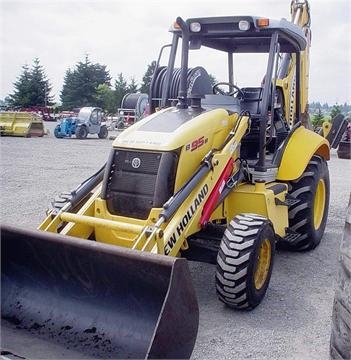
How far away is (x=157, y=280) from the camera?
3.09 metres

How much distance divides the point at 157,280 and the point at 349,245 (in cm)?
114

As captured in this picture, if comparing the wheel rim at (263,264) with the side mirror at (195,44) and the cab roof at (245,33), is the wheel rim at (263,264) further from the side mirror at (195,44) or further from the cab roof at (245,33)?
the side mirror at (195,44)

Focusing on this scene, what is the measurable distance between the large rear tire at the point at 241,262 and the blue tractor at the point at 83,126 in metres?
20.5

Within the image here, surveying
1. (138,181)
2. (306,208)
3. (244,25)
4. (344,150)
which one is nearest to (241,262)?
(138,181)

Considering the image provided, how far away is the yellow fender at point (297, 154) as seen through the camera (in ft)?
16.8

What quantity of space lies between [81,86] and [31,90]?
5724 millimetres

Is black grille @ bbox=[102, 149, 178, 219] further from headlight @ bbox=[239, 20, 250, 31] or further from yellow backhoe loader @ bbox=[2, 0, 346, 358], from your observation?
headlight @ bbox=[239, 20, 250, 31]

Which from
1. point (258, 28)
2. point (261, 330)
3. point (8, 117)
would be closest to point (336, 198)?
point (258, 28)

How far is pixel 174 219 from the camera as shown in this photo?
→ 379 centimetres

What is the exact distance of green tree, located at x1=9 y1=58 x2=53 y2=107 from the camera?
154 feet

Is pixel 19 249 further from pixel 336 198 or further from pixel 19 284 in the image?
pixel 336 198

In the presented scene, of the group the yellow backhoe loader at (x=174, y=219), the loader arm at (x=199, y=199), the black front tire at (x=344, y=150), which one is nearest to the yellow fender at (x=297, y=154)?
the yellow backhoe loader at (x=174, y=219)

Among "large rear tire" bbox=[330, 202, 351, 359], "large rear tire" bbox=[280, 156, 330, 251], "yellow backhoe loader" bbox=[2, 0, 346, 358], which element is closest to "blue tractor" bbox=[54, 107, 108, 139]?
"yellow backhoe loader" bbox=[2, 0, 346, 358]

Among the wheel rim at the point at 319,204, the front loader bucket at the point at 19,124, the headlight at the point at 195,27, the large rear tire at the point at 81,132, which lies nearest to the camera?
the headlight at the point at 195,27
